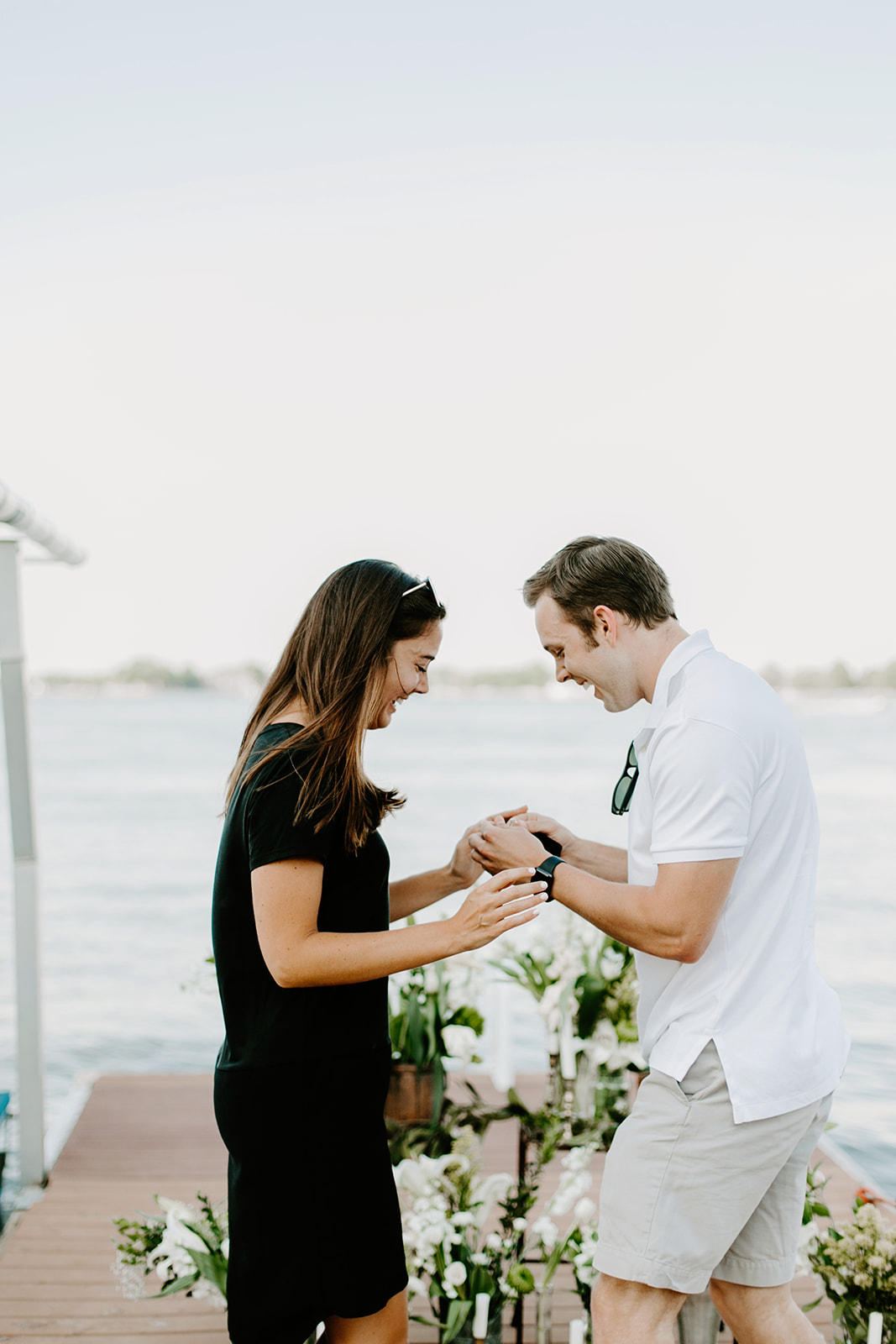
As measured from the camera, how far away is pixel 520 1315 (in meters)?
2.48

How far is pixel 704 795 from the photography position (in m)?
1.61

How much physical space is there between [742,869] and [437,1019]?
1.22m

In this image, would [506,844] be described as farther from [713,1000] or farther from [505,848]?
[713,1000]

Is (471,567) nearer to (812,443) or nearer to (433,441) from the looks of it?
(433,441)

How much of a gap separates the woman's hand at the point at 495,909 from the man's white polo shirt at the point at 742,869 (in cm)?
20

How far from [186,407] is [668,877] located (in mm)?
37563

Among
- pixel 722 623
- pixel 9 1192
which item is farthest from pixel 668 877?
pixel 722 623

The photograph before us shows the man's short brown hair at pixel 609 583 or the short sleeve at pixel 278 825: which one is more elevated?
the man's short brown hair at pixel 609 583

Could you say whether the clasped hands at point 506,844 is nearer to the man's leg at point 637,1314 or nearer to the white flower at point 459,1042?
the man's leg at point 637,1314

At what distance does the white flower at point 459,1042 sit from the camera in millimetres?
2670

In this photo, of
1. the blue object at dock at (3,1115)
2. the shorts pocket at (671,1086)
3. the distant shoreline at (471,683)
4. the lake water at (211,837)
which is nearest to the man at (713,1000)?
the shorts pocket at (671,1086)

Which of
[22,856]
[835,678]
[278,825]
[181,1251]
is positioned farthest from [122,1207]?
[835,678]

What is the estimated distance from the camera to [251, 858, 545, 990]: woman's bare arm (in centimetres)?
158

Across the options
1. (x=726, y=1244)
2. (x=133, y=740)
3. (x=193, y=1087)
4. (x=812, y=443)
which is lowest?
(x=133, y=740)
